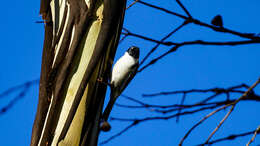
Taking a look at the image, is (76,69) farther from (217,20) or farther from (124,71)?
(124,71)

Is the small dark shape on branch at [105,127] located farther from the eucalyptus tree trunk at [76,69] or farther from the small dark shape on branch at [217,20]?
the small dark shape on branch at [217,20]

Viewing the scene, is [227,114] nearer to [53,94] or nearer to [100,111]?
[100,111]

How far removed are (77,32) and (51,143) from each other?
0.92 ft

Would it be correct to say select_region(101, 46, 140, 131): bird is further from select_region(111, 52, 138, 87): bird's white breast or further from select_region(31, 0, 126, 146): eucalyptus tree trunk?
select_region(31, 0, 126, 146): eucalyptus tree trunk

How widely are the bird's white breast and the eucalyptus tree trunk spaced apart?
73cm

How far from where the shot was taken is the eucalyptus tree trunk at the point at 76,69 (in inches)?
31.9

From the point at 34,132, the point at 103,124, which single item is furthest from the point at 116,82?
the point at 34,132

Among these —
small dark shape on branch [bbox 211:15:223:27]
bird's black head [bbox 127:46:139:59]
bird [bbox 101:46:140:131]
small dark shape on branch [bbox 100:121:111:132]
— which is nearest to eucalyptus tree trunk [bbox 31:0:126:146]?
small dark shape on branch [bbox 100:121:111:132]

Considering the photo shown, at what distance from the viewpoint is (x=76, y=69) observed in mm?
856

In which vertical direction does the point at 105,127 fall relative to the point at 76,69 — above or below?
below

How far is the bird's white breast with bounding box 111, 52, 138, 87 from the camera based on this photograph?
1685 millimetres

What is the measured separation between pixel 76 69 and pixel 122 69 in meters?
0.94

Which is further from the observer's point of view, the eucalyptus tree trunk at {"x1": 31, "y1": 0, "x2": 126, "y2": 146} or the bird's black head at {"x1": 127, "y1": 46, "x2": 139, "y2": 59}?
the bird's black head at {"x1": 127, "y1": 46, "x2": 139, "y2": 59}

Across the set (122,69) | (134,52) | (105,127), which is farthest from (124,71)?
(105,127)
